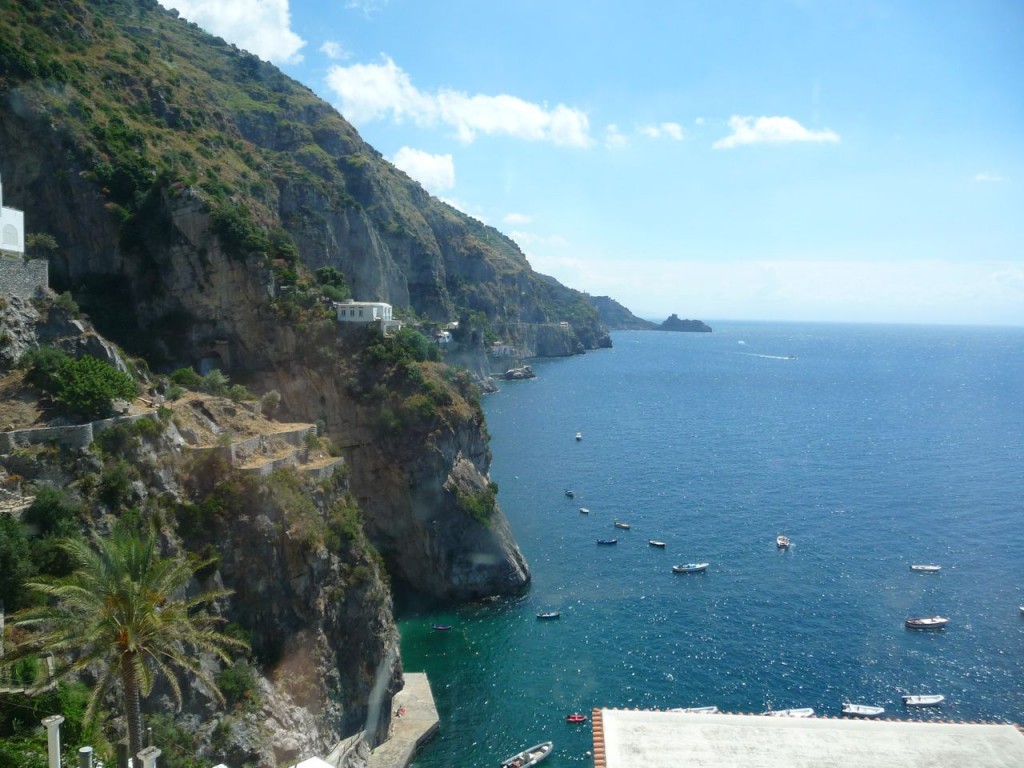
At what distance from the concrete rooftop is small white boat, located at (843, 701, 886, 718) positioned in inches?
775

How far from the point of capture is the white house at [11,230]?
116 feet

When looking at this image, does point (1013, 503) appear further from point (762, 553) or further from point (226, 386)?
point (226, 386)

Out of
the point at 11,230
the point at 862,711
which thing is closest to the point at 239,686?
the point at 11,230

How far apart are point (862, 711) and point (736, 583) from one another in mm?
16498

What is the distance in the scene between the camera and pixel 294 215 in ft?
277

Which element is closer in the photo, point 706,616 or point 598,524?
point 706,616

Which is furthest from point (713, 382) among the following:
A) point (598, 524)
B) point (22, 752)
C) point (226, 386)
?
point (22, 752)

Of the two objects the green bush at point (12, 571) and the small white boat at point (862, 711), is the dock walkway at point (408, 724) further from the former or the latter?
the small white boat at point (862, 711)

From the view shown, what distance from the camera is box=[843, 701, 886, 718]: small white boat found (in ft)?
127

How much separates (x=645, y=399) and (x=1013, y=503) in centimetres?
6720

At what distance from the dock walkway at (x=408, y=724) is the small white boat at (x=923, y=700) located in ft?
83.8

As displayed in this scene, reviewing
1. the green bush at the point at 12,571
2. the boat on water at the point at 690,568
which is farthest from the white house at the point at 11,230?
the boat on water at the point at 690,568

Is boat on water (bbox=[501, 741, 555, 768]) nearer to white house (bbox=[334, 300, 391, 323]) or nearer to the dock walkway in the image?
the dock walkway

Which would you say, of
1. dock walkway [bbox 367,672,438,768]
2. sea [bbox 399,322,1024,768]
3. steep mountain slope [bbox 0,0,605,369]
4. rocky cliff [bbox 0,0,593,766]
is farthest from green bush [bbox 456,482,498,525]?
steep mountain slope [bbox 0,0,605,369]
